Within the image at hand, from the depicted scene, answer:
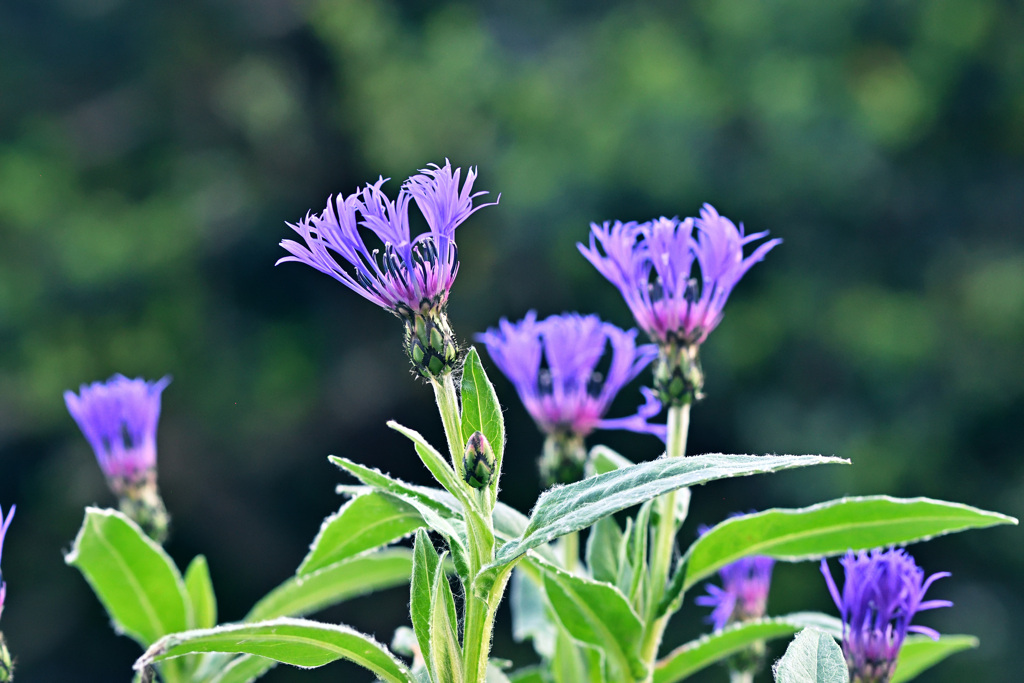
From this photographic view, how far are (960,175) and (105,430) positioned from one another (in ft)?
17.0

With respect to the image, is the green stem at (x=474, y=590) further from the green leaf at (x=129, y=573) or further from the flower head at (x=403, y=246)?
the green leaf at (x=129, y=573)

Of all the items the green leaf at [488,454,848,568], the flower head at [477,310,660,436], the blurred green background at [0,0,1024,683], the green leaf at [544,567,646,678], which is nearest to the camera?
the green leaf at [488,454,848,568]

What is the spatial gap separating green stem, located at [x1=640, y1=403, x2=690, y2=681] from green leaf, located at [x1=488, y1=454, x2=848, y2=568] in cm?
13

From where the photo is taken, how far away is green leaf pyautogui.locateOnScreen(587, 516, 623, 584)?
0.57m

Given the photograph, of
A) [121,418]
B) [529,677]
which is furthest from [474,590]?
[121,418]

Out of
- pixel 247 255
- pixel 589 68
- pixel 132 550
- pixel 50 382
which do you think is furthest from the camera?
pixel 247 255

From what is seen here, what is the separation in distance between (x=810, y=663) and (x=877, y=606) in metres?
0.11

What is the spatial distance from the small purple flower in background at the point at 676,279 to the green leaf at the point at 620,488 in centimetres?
18

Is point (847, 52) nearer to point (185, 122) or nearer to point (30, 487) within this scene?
point (185, 122)

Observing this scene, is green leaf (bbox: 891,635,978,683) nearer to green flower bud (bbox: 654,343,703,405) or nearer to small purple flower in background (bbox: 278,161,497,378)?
green flower bud (bbox: 654,343,703,405)

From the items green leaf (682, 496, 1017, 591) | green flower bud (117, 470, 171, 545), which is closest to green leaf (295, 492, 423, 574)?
green leaf (682, 496, 1017, 591)

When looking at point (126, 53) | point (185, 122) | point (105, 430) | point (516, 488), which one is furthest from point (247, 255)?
point (105, 430)

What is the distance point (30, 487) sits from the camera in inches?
212

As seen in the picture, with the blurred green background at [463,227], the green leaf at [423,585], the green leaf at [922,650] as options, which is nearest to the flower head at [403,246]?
the green leaf at [423,585]
